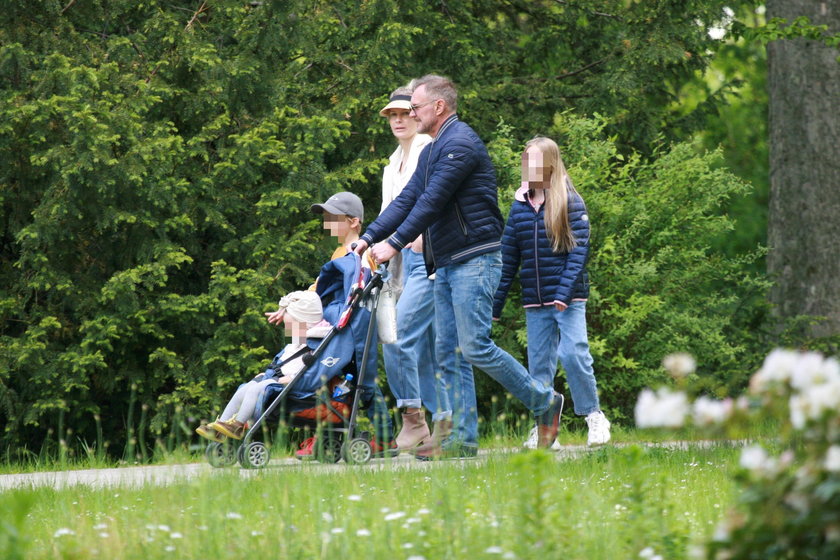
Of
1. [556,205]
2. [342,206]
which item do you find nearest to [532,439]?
[556,205]

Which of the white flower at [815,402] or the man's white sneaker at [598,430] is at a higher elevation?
the white flower at [815,402]

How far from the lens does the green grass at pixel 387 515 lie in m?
3.33

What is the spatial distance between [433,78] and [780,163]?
8390mm

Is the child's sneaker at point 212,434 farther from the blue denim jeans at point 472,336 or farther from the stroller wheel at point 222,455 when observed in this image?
the blue denim jeans at point 472,336

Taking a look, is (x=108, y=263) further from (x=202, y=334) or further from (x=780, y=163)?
(x=780, y=163)

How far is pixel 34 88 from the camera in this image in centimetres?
967

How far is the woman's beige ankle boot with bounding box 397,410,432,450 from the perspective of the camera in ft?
24.0

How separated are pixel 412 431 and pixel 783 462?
5191 millimetres

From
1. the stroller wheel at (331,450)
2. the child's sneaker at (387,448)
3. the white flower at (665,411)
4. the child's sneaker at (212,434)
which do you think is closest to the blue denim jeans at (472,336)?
the child's sneaker at (387,448)

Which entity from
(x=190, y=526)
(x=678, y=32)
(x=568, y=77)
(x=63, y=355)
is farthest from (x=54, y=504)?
(x=568, y=77)

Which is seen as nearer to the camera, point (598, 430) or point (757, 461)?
point (757, 461)

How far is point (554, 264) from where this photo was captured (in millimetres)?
7078

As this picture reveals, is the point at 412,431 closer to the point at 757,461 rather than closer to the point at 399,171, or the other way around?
the point at 399,171

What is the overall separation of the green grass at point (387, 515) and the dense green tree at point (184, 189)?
4.26 meters
